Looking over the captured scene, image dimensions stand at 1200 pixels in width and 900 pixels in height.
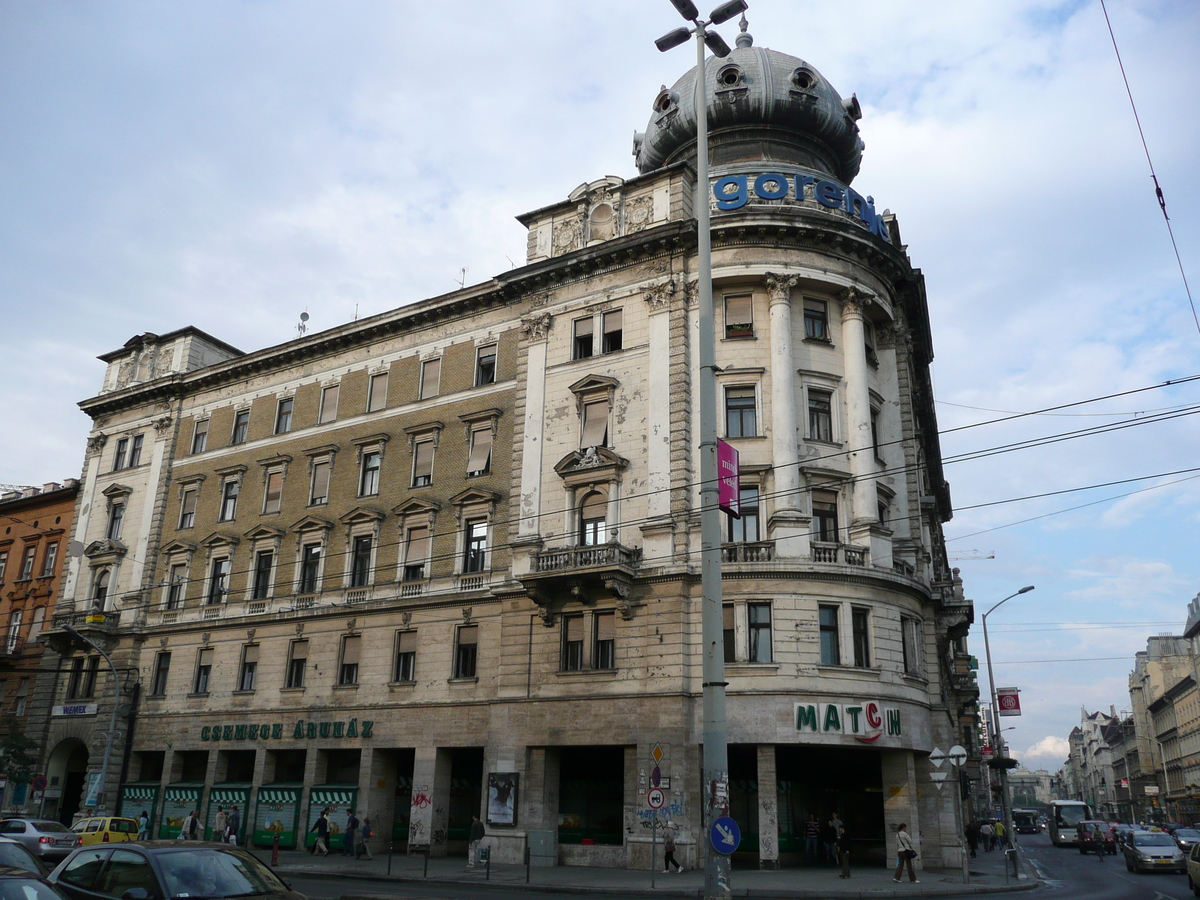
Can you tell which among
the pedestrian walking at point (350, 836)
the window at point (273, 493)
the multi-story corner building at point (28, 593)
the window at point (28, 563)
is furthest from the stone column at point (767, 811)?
the window at point (28, 563)

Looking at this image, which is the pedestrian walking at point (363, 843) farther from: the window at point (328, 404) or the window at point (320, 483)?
the window at point (328, 404)

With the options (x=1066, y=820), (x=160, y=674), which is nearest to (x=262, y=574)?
(x=160, y=674)

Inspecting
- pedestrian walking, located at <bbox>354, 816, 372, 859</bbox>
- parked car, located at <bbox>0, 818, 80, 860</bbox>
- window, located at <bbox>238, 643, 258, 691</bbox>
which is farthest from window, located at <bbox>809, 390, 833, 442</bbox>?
window, located at <bbox>238, 643, 258, 691</bbox>

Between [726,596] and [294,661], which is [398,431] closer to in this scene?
[294,661]

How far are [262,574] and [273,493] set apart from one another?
3.89m

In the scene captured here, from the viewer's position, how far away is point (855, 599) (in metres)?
31.3

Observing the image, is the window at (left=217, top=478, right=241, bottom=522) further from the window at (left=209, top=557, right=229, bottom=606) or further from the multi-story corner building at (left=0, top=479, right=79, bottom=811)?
the multi-story corner building at (left=0, top=479, right=79, bottom=811)

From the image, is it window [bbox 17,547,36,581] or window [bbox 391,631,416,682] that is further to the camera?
window [bbox 17,547,36,581]

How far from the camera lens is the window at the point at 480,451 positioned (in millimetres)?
38713

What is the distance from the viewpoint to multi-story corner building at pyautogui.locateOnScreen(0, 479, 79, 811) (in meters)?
49.3

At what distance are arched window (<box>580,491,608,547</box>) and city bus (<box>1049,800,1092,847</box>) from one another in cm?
5197

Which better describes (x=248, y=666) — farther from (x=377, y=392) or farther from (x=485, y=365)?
(x=485, y=365)

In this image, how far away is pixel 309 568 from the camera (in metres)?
42.5

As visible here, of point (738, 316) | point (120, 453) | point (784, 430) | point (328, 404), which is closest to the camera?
point (784, 430)
